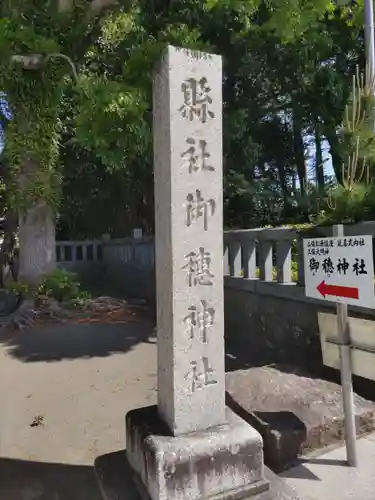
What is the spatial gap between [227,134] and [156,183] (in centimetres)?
653

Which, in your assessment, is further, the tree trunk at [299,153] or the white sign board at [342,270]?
the tree trunk at [299,153]

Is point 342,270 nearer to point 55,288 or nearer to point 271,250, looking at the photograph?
point 271,250

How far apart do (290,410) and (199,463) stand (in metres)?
1.22

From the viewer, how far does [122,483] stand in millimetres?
2457

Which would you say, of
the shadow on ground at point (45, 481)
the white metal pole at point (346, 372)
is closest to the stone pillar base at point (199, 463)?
the shadow on ground at point (45, 481)

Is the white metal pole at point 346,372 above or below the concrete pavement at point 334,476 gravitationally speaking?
above

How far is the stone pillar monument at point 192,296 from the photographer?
7.48 feet

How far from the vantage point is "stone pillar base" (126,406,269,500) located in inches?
85.4

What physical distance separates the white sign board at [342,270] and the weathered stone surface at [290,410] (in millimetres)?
959

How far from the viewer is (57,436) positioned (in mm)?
3471

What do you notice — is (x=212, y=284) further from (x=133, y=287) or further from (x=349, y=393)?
(x=133, y=287)

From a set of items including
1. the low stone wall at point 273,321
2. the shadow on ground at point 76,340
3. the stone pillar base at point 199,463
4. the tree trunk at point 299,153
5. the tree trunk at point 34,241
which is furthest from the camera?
the tree trunk at point 299,153

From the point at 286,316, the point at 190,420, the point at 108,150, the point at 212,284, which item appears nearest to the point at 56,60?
the point at 108,150

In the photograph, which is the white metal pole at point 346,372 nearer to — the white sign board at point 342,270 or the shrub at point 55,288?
the white sign board at point 342,270
